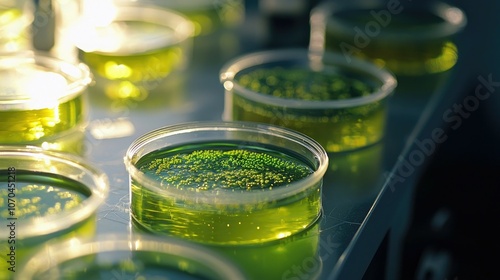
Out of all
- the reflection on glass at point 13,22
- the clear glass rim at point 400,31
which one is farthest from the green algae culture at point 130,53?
the clear glass rim at point 400,31

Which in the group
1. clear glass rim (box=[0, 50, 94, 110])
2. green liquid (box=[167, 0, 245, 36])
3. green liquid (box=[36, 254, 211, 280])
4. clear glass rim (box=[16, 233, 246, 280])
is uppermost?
clear glass rim (box=[16, 233, 246, 280])

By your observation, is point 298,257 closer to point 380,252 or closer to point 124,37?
point 380,252

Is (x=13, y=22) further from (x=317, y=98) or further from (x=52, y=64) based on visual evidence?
(x=317, y=98)

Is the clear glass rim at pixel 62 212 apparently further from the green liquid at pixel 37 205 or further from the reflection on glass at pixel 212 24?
the reflection on glass at pixel 212 24

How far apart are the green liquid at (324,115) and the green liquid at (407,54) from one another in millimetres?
218

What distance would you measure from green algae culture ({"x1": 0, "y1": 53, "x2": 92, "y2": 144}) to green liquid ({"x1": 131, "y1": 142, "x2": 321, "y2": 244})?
0.22 meters

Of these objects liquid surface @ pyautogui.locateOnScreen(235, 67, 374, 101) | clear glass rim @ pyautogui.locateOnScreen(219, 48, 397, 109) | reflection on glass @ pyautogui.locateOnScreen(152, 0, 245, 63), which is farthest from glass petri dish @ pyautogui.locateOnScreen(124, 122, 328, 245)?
reflection on glass @ pyautogui.locateOnScreen(152, 0, 245, 63)

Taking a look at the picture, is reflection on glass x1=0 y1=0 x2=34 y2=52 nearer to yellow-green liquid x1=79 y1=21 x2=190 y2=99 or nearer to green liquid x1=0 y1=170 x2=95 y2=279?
yellow-green liquid x1=79 y1=21 x2=190 y2=99

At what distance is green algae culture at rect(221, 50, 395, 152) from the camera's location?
154 centimetres

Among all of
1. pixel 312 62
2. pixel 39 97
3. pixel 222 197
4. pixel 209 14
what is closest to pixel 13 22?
pixel 39 97

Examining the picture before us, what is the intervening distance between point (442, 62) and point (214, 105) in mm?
572

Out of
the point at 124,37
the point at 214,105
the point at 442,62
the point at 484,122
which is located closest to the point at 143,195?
the point at 214,105

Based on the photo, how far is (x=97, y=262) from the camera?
1.10m

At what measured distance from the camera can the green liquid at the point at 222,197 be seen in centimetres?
119
